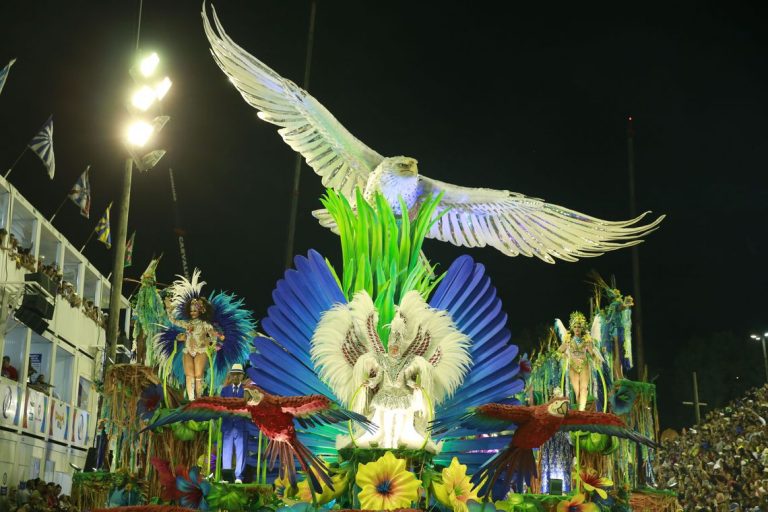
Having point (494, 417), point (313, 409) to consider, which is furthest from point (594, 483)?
point (313, 409)

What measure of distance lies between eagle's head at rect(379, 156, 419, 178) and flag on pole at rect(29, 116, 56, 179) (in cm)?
1231

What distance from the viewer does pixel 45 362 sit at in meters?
29.7

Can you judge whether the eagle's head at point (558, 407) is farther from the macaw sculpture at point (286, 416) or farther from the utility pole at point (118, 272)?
the utility pole at point (118, 272)

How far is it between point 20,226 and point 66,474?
7.97m

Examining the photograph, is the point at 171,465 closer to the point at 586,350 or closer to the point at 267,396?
the point at 267,396

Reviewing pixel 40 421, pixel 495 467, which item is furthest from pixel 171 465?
pixel 40 421

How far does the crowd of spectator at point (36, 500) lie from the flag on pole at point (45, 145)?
7.91 m

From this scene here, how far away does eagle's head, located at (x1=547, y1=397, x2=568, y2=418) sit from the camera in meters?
11.2

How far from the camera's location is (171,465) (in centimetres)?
1266

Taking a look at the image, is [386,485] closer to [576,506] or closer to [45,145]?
[576,506]

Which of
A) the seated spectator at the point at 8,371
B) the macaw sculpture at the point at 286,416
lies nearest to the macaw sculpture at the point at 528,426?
the macaw sculpture at the point at 286,416

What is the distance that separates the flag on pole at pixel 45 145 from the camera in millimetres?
24062

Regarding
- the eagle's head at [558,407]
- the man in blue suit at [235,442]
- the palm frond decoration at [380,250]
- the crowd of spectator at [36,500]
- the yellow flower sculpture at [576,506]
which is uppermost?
the palm frond decoration at [380,250]

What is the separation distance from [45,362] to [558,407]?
22.4 metres
